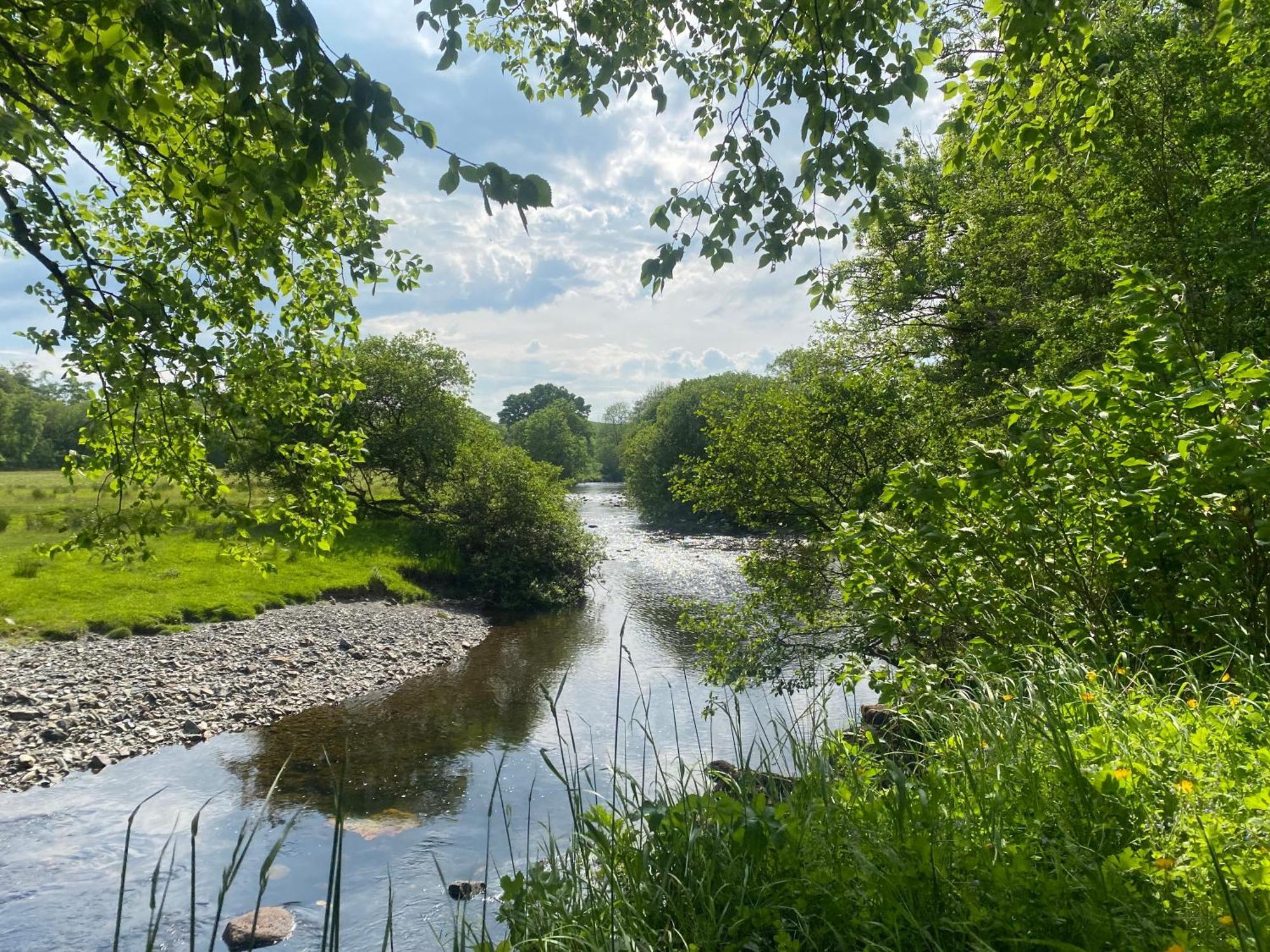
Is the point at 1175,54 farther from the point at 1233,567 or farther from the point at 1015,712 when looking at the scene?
the point at 1015,712

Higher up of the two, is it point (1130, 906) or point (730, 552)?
point (1130, 906)

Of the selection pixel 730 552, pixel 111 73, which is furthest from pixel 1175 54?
pixel 730 552

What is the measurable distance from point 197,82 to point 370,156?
31.7 inches

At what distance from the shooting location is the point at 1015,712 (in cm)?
342

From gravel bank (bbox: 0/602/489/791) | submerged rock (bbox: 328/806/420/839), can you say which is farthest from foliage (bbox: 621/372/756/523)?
submerged rock (bbox: 328/806/420/839)

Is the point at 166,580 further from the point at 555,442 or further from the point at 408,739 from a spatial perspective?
the point at 555,442

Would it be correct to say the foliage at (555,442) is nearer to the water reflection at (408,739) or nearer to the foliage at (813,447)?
the water reflection at (408,739)

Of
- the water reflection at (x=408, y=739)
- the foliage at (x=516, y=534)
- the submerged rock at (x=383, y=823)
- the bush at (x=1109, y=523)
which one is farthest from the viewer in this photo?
the foliage at (x=516, y=534)

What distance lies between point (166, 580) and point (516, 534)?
407 inches

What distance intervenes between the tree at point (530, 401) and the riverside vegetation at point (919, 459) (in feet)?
379

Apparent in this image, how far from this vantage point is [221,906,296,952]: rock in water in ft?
21.6

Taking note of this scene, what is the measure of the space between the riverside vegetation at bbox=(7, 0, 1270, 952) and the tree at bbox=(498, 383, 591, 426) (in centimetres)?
11545

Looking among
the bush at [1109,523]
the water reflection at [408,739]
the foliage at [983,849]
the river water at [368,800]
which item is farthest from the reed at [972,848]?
the water reflection at [408,739]

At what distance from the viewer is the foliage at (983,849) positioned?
81.9 inches
